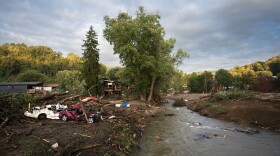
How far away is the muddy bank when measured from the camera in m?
13.8

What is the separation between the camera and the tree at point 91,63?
50031mm

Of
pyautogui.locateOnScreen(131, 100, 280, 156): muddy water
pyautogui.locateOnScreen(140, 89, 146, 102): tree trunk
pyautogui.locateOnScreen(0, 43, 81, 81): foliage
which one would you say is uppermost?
pyautogui.locateOnScreen(0, 43, 81, 81): foliage

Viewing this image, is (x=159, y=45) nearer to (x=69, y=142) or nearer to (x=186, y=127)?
(x=186, y=127)

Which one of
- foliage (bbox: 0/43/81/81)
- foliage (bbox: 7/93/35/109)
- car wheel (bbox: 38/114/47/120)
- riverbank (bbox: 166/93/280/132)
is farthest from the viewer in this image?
foliage (bbox: 0/43/81/81)

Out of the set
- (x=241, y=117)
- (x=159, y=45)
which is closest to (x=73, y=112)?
(x=241, y=117)

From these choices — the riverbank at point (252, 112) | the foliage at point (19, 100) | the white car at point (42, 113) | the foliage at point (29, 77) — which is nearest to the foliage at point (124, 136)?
the white car at point (42, 113)

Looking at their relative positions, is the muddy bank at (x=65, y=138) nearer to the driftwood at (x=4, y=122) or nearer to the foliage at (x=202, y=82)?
the driftwood at (x=4, y=122)

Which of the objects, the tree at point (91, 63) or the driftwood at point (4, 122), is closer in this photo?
the driftwood at point (4, 122)

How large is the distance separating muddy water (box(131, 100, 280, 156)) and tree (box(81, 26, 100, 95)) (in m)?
26.5

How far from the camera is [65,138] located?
16.2 metres

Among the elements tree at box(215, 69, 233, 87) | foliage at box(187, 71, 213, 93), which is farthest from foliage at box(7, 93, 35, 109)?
tree at box(215, 69, 233, 87)

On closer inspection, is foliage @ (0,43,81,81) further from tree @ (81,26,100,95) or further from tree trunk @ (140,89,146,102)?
tree trunk @ (140,89,146,102)

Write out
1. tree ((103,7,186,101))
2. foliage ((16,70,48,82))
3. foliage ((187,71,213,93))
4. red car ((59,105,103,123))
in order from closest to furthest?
red car ((59,105,103,123)) → tree ((103,7,186,101)) → foliage ((16,70,48,82)) → foliage ((187,71,213,93))

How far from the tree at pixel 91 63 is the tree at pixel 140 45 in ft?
14.1
